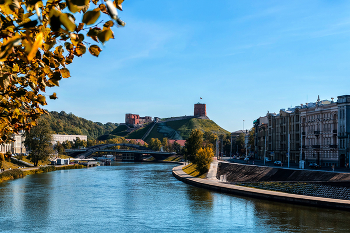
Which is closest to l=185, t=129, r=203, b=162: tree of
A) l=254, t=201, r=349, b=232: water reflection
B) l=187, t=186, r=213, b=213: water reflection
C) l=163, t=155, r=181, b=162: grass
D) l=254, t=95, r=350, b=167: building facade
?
l=254, t=95, r=350, b=167: building facade

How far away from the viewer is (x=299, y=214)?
97.8 ft

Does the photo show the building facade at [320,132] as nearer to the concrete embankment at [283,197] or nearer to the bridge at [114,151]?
the concrete embankment at [283,197]

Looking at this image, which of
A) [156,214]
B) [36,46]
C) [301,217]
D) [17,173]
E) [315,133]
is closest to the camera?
[36,46]

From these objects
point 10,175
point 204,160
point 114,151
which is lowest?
point 10,175

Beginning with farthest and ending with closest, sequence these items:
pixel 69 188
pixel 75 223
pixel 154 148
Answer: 1. pixel 154 148
2. pixel 69 188
3. pixel 75 223

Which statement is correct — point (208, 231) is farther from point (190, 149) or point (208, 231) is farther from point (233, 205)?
point (190, 149)

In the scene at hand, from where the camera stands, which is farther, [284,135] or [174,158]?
[174,158]

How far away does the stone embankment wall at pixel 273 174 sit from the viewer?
135ft

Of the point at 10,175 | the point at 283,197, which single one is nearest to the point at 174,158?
the point at 10,175

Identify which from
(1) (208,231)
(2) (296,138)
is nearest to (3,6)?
(1) (208,231)

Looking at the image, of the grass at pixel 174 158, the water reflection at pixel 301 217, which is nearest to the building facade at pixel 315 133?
the water reflection at pixel 301 217

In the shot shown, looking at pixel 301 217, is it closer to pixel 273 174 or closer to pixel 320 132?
pixel 273 174

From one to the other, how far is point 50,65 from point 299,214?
2841 centimetres

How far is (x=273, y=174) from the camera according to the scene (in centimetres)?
5100
